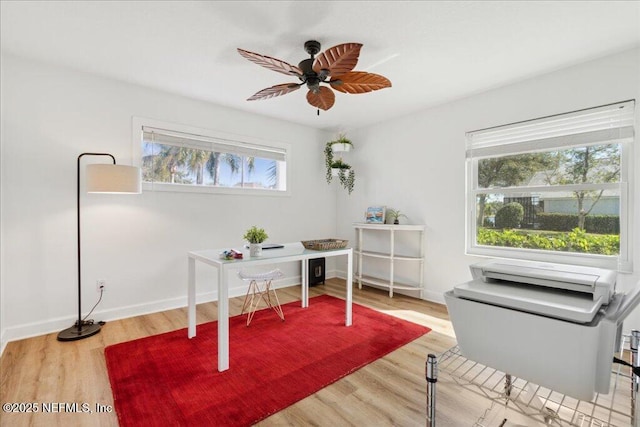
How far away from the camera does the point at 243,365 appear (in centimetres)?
214

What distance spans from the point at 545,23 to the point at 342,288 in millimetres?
3510

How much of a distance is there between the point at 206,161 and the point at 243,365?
246cm

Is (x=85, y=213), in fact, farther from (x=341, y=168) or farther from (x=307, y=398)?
(x=341, y=168)

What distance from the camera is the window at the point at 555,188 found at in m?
2.50

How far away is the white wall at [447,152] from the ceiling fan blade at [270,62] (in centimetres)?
225

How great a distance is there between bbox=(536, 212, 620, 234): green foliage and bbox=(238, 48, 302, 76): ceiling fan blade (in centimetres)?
272

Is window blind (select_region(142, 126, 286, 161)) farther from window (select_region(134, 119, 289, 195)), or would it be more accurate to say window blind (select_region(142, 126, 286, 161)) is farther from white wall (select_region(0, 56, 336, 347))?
white wall (select_region(0, 56, 336, 347))

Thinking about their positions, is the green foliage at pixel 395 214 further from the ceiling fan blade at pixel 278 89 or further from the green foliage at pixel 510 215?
the ceiling fan blade at pixel 278 89

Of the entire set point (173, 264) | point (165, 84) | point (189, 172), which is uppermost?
point (165, 84)

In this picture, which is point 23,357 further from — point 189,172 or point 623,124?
point 623,124

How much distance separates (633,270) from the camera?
2.38 meters

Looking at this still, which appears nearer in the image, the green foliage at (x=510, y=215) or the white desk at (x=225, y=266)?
the white desk at (x=225, y=266)

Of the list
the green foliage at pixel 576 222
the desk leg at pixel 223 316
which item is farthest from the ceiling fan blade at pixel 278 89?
the green foliage at pixel 576 222

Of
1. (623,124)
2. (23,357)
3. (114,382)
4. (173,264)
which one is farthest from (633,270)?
(23,357)
